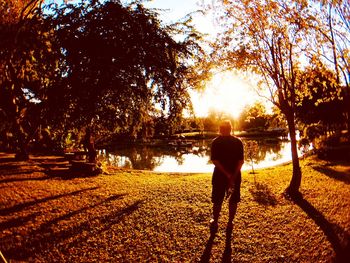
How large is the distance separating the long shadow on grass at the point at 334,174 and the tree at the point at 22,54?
11180mm

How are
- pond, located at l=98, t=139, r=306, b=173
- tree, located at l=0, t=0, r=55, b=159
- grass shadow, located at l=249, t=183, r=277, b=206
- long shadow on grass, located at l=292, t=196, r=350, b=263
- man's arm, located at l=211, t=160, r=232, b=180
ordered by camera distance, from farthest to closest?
pond, located at l=98, t=139, r=306, b=173
tree, located at l=0, t=0, r=55, b=159
grass shadow, located at l=249, t=183, r=277, b=206
man's arm, located at l=211, t=160, r=232, b=180
long shadow on grass, located at l=292, t=196, r=350, b=263

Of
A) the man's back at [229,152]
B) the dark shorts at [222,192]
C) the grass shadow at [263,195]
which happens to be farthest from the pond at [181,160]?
the man's back at [229,152]

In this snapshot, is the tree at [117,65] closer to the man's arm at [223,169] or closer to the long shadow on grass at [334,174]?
the man's arm at [223,169]

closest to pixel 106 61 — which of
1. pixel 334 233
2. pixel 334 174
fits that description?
pixel 334 233

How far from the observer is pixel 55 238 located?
5766mm

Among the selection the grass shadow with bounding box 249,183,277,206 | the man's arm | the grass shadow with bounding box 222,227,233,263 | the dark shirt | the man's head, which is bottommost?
the grass shadow with bounding box 222,227,233,263

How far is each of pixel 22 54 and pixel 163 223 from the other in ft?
30.5

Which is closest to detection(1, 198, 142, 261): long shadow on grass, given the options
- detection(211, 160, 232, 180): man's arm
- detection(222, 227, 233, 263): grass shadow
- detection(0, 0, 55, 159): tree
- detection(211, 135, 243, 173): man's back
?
detection(222, 227, 233, 263): grass shadow

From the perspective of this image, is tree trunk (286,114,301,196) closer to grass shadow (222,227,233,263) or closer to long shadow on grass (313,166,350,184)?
long shadow on grass (313,166,350,184)

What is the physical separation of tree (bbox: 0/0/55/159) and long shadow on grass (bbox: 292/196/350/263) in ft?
31.7

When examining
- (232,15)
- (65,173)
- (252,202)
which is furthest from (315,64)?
(65,173)

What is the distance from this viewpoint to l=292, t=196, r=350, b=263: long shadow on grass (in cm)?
487

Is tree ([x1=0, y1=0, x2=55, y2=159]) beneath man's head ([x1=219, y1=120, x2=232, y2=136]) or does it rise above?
above

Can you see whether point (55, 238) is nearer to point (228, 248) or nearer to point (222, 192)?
point (228, 248)
